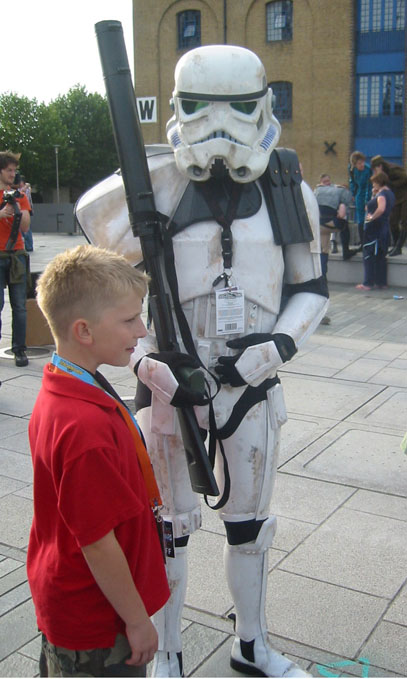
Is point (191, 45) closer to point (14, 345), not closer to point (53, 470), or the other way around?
point (14, 345)

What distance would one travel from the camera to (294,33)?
2912cm

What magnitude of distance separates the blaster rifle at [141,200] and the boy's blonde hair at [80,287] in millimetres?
626

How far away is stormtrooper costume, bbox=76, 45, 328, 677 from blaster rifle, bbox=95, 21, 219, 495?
0.31ft

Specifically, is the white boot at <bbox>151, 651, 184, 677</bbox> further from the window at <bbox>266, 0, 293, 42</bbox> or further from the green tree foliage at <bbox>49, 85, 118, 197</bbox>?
the green tree foliage at <bbox>49, 85, 118, 197</bbox>

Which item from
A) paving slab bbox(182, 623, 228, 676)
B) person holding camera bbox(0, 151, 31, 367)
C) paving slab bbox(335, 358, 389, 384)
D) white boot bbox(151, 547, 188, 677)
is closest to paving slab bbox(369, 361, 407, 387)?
paving slab bbox(335, 358, 389, 384)

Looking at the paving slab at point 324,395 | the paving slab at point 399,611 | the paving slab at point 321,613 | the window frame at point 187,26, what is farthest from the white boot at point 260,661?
the window frame at point 187,26

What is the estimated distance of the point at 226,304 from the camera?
2.41m

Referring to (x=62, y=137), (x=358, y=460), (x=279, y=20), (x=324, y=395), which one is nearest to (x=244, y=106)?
(x=358, y=460)

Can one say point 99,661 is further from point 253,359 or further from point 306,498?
point 306,498

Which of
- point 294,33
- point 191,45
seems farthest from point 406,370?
point 191,45

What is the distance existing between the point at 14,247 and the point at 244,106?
183 inches

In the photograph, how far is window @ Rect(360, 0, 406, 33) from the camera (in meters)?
27.4

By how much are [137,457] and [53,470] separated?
0.23m

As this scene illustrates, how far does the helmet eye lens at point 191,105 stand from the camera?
2.37 metres
